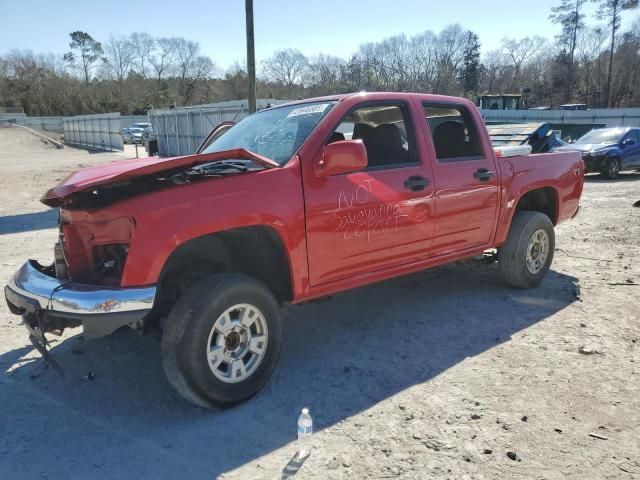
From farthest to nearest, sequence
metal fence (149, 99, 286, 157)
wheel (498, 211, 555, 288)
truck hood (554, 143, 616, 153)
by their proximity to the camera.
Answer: metal fence (149, 99, 286, 157), truck hood (554, 143, 616, 153), wheel (498, 211, 555, 288)

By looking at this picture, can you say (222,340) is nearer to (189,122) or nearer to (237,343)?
(237,343)

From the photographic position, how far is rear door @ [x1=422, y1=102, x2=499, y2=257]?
4320 millimetres

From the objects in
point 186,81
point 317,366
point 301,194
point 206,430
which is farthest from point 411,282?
point 186,81

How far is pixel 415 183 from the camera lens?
4031mm

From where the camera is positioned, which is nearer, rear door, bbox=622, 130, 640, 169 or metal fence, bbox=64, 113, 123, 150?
rear door, bbox=622, 130, 640, 169

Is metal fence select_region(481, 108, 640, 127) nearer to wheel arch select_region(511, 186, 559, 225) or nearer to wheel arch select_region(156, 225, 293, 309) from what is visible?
wheel arch select_region(511, 186, 559, 225)

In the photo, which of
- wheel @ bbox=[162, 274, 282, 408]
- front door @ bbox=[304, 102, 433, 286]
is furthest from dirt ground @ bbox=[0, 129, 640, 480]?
front door @ bbox=[304, 102, 433, 286]

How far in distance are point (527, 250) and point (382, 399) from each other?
2.75 m

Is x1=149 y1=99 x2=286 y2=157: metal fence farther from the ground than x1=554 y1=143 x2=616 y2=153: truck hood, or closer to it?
farther from the ground

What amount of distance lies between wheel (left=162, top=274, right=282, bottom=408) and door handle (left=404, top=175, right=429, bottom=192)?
145 centimetres

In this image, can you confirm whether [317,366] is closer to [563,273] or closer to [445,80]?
[563,273]

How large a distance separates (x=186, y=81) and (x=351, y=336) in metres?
96.7

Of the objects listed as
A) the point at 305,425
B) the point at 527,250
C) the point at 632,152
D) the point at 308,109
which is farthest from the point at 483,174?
the point at 632,152

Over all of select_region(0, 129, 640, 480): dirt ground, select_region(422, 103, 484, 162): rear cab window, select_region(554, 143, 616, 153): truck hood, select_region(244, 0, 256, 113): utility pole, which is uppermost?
select_region(244, 0, 256, 113): utility pole
